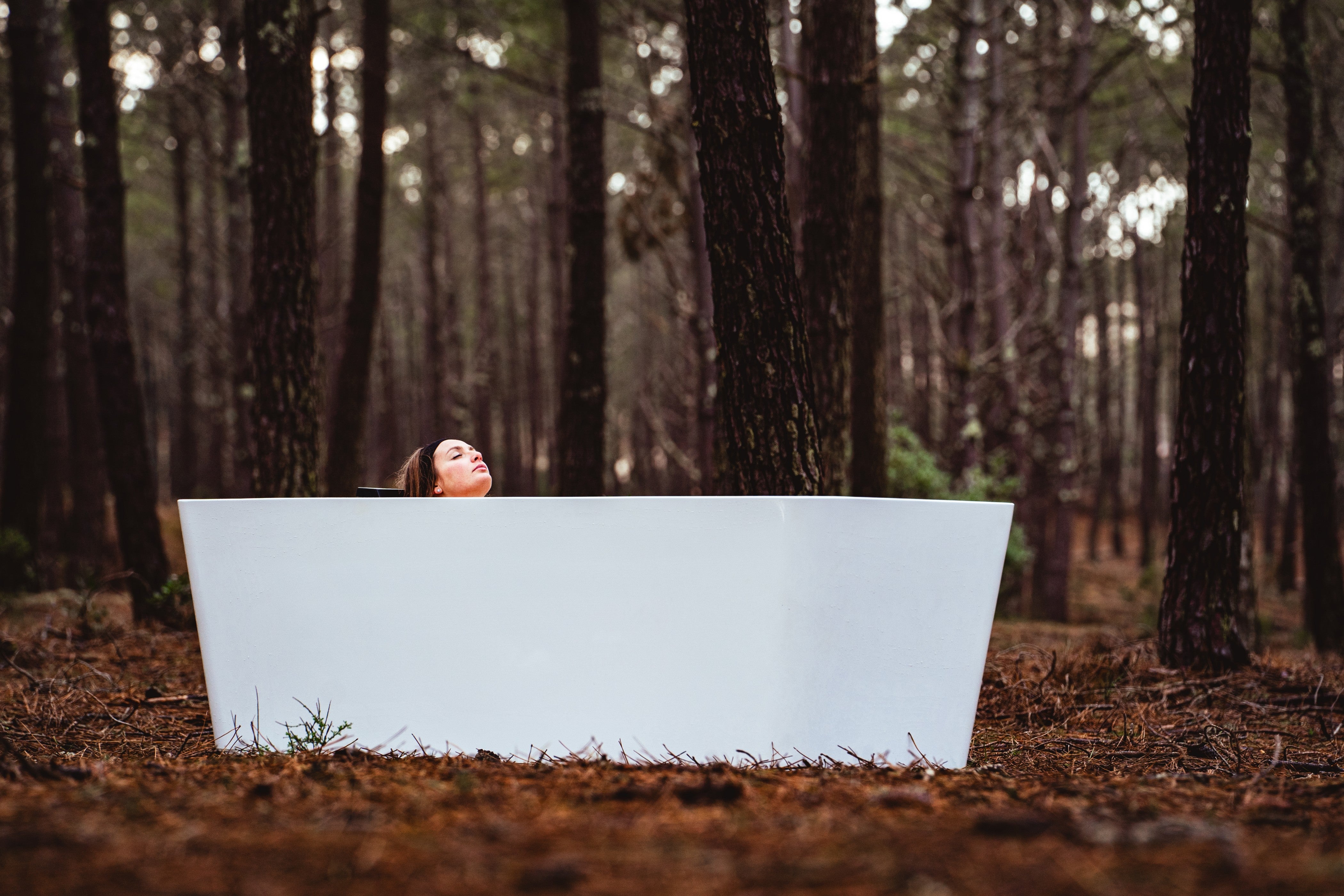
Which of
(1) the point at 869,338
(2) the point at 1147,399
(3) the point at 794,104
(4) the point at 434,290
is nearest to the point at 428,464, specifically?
(1) the point at 869,338

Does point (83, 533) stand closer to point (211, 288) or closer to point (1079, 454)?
point (211, 288)

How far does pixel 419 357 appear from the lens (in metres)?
28.8

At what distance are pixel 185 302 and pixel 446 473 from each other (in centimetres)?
1352

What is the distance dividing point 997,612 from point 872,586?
647 centimetres

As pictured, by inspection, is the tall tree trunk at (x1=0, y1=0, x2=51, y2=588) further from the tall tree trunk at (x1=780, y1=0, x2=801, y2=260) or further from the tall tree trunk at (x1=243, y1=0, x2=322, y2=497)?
the tall tree trunk at (x1=780, y1=0, x2=801, y2=260)

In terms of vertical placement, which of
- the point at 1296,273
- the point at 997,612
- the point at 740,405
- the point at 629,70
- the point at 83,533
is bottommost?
the point at 997,612

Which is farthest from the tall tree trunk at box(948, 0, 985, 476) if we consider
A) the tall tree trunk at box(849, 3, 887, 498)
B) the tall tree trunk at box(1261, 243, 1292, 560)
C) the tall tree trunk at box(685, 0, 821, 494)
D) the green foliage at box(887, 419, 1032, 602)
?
the tall tree trunk at box(1261, 243, 1292, 560)

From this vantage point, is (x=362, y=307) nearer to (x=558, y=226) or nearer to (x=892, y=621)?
(x=892, y=621)

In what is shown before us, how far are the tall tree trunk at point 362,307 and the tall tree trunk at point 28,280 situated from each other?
2106 mm

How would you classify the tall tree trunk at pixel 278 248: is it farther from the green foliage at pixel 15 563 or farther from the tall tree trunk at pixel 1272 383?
the tall tree trunk at pixel 1272 383

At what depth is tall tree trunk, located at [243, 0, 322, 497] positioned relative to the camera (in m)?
4.71

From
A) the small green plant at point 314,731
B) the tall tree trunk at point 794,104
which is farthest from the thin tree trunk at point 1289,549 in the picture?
the small green plant at point 314,731

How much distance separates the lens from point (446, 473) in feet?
10.9

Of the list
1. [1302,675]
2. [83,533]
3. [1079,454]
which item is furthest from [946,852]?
[1079,454]
